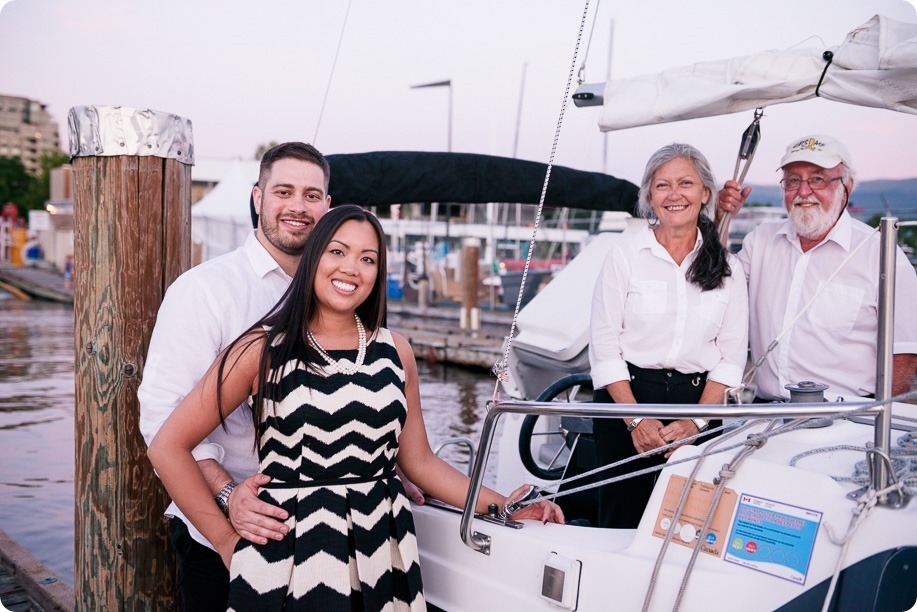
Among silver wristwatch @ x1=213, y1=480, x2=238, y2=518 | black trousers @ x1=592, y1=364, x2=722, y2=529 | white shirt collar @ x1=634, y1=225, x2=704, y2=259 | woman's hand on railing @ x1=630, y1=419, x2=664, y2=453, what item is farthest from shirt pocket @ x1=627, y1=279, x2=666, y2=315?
silver wristwatch @ x1=213, y1=480, x2=238, y2=518

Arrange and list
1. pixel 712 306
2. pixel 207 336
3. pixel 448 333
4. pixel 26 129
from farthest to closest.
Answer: pixel 26 129 → pixel 448 333 → pixel 712 306 → pixel 207 336

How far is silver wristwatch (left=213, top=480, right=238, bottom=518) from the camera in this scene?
2.30 m

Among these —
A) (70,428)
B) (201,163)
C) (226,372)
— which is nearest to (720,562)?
(226,372)

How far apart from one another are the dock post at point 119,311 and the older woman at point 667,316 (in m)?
1.66

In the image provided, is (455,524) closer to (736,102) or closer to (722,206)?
(722,206)

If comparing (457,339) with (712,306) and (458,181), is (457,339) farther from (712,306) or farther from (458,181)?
(712,306)

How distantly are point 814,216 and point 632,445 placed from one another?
1173 millimetres

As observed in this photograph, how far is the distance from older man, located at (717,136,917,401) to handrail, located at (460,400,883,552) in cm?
120

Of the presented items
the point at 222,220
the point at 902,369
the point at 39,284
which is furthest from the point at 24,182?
the point at 902,369

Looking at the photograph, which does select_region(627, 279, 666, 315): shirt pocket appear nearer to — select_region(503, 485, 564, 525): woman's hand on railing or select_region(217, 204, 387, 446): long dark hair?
select_region(503, 485, 564, 525): woman's hand on railing

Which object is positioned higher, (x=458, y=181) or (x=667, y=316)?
(x=458, y=181)

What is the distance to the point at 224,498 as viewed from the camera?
2305 millimetres

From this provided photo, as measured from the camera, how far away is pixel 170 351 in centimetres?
238

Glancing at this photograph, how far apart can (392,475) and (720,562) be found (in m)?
0.96
